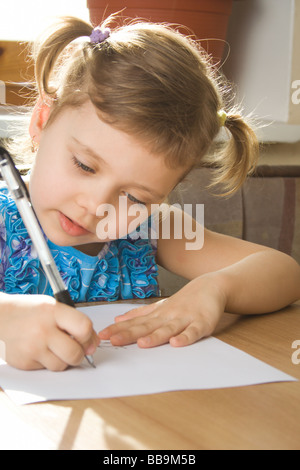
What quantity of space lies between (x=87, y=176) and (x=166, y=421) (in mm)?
391

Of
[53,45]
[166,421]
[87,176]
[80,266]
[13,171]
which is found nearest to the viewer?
[166,421]

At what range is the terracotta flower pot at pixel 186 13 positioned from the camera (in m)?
1.37

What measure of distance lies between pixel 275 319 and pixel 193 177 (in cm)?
62

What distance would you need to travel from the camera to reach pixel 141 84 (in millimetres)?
785

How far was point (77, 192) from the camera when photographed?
77cm

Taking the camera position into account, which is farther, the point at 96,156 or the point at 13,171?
the point at 96,156

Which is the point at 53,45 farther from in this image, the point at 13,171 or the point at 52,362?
the point at 52,362

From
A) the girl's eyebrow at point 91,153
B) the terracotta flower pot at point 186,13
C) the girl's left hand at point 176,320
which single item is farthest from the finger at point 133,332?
the terracotta flower pot at point 186,13

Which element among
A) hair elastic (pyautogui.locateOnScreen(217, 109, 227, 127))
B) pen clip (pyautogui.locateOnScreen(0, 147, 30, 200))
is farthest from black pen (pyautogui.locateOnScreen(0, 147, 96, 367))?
hair elastic (pyautogui.locateOnScreen(217, 109, 227, 127))

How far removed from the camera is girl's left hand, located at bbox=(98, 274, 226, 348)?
65 centimetres

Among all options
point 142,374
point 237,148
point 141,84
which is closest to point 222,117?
point 237,148

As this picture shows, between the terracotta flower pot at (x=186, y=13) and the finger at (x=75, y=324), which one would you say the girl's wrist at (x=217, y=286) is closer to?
the finger at (x=75, y=324)

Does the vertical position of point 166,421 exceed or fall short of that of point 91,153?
it falls short

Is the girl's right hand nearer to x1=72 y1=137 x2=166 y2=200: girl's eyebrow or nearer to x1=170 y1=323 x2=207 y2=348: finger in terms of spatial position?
x1=170 y1=323 x2=207 y2=348: finger
